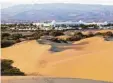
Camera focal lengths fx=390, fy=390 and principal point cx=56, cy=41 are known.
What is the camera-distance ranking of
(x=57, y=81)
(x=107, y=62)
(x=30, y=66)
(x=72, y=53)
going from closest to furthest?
(x=57, y=81) < (x=107, y=62) < (x=30, y=66) < (x=72, y=53)

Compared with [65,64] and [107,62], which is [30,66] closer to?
[65,64]

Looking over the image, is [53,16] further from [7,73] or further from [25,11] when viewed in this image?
[7,73]

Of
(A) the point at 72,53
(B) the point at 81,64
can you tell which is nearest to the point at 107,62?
(B) the point at 81,64

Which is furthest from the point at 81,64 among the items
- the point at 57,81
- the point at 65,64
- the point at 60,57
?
the point at 57,81

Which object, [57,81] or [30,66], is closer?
[57,81]

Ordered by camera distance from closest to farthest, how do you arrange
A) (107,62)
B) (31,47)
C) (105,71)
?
(105,71) → (107,62) → (31,47)

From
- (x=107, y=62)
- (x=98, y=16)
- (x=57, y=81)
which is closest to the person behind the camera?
(x=57, y=81)

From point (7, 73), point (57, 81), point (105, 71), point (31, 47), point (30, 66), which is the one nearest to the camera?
point (57, 81)

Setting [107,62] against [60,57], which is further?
[60,57]

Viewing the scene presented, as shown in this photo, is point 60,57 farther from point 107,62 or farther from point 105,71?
point 105,71
